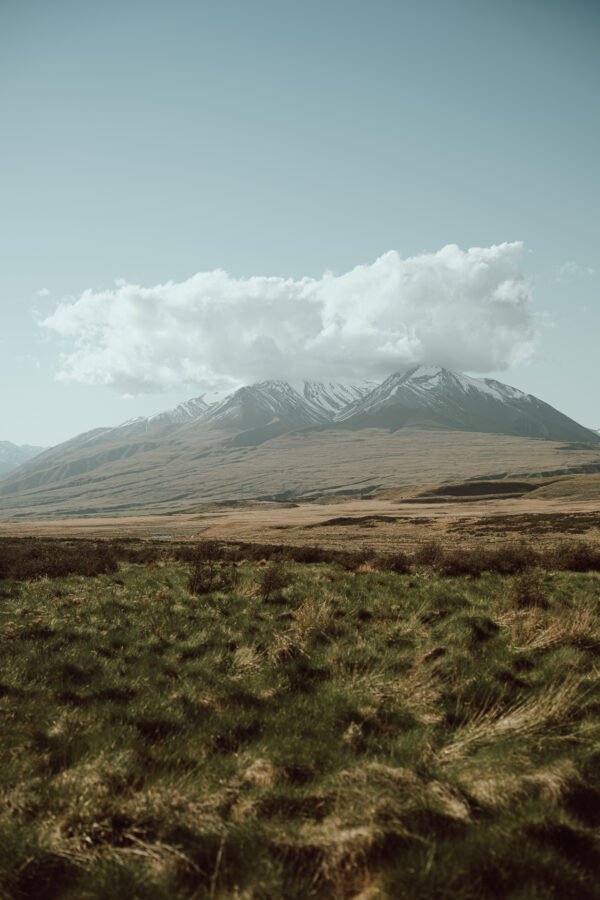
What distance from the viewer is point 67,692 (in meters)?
8.54

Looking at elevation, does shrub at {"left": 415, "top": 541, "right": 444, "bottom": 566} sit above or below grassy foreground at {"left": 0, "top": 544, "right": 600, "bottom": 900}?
below

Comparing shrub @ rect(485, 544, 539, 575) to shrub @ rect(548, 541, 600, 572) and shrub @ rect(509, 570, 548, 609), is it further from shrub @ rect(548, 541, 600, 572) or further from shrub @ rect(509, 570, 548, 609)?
shrub @ rect(509, 570, 548, 609)

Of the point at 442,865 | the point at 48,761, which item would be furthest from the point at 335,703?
the point at 48,761

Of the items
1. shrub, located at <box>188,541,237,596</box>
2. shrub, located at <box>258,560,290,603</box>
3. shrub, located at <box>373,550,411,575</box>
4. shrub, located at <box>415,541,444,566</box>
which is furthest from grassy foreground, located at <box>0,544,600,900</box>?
shrub, located at <box>415,541,444,566</box>

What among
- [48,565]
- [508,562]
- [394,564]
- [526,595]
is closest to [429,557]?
[394,564]

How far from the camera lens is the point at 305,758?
21.1 feet

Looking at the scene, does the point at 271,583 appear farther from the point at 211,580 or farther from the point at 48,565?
the point at 48,565

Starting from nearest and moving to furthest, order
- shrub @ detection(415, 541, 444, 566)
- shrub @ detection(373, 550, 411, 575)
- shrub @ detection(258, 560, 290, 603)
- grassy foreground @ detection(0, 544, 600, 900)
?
grassy foreground @ detection(0, 544, 600, 900)
shrub @ detection(258, 560, 290, 603)
shrub @ detection(373, 550, 411, 575)
shrub @ detection(415, 541, 444, 566)

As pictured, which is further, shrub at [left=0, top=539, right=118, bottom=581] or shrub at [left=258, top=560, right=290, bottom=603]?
shrub at [left=0, top=539, right=118, bottom=581]

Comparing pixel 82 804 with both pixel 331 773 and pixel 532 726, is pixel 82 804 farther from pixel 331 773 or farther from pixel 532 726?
pixel 532 726

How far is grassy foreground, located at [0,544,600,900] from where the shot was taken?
456cm

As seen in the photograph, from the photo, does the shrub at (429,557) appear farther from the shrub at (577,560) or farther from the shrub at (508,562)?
the shrub at (577,560)

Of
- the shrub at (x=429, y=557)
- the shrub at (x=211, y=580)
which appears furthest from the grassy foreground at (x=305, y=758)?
the shrub at (x=429, y=557)

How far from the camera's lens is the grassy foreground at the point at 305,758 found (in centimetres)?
456
